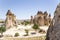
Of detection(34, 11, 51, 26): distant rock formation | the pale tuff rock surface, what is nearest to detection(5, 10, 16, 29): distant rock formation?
detection(34, 11, 51, 26): distant rock formation

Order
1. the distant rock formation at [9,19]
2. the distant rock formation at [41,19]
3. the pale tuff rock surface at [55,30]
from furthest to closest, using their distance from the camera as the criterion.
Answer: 1. the distant rock formation at [41,19]
2. the distant rock formation at [9,19]
3. the pale tuff rock surface at [55,30]

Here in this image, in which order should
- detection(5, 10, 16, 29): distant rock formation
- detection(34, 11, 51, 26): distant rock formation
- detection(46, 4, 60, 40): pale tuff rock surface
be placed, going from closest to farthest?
detection(46, 4, 60, 40): pale tuff rock surface → detection(5, 10, 16, 29): distant rock formation → detection(34, 11, 51, 26): distant rock formation

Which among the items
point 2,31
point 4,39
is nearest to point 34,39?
point 4,39

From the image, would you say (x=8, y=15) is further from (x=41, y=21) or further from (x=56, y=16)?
(x=56, y=16)

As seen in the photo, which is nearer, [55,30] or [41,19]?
[55,30]

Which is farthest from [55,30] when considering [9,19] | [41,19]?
[41,19]

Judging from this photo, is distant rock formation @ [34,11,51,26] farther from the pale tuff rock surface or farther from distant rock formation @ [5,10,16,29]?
the pale tuff rock surface

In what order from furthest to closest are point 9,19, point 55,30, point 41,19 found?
1. point 41,19
2. point 9,19
3. point 55,30

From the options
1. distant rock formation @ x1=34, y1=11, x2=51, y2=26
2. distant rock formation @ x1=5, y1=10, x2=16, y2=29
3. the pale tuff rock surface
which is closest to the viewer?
the pale tuff rock surface

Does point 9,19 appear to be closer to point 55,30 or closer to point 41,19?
point 41,19

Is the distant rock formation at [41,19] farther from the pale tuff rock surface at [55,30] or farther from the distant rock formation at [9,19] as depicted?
the pale tuff rock surface at [55,30]

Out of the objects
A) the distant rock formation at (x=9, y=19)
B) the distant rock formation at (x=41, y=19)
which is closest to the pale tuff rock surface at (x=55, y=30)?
the distant rock formation at (x=9, y=19)

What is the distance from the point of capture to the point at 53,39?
634 inches

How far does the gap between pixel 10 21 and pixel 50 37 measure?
5131 cm
